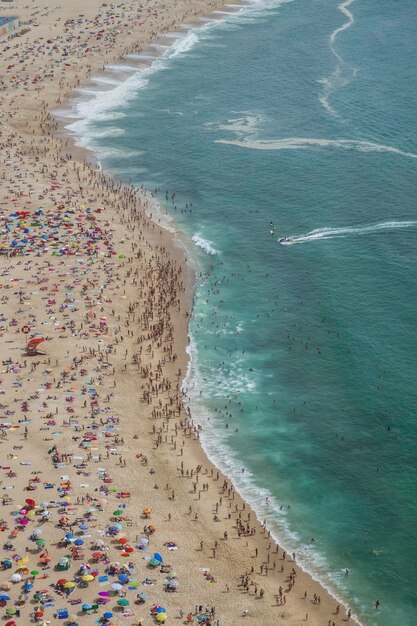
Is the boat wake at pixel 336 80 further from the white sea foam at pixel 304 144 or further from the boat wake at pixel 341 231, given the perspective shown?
the boat wake at pixel 341 231

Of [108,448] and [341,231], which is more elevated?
[341,231]

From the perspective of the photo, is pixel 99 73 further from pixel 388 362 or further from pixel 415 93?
pixel 388 362

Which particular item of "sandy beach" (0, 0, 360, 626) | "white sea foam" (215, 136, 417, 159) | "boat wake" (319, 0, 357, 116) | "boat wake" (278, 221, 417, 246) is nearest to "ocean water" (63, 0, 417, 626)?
"boat wake" (278, 221, 417, 246)

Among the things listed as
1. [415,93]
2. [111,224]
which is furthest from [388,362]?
[415,93]

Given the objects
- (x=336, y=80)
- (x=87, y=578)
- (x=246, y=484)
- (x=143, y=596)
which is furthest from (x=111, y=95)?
(x=143, y=596)

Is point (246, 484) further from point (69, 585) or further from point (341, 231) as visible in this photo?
point (341, 231)
